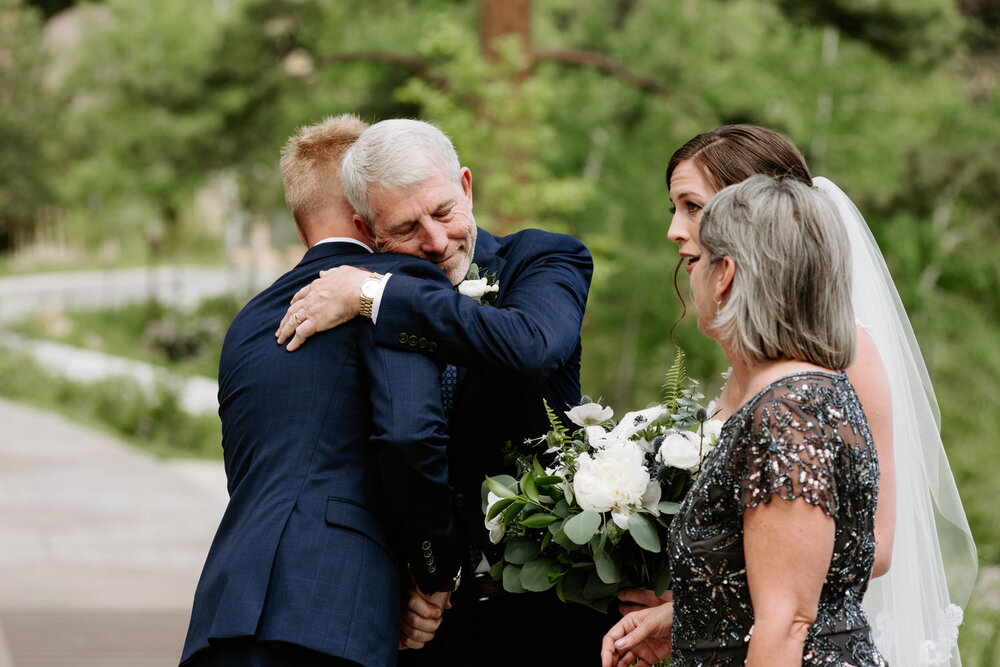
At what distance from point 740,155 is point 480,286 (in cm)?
66

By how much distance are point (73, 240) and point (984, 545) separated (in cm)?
2552

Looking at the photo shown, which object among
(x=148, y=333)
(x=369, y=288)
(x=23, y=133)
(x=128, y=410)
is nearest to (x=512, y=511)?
(x=369, y=288)

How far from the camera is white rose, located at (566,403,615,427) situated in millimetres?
2498

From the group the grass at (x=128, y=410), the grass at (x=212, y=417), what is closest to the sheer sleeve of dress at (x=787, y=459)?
the grass at (x=212, y=417)

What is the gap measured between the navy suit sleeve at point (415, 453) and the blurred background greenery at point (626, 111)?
7678 millimetres

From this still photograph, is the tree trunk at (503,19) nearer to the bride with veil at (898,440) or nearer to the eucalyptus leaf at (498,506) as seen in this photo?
the bride with veil at (898,440)

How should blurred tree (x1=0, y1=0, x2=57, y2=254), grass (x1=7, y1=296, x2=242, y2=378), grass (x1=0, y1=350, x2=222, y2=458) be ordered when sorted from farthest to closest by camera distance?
blurred tree (x1=0, y1=0, x2=57, y2=254) → grass (x1=7, y1=296, x2=242, y2=378) → grass (x1=0, y1=350, x2=222, y2=458)

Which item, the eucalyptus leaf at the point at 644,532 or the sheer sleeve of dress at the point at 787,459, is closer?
the sheer sleeve of dress at the point at 787,459

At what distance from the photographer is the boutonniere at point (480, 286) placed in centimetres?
247

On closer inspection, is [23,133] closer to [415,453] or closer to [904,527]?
[415,453]

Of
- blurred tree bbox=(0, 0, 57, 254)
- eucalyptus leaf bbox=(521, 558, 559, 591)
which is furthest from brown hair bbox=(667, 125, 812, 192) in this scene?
blurred tree bbox=(0, 0, 57, 254)

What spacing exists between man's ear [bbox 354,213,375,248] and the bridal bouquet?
1.93 feet

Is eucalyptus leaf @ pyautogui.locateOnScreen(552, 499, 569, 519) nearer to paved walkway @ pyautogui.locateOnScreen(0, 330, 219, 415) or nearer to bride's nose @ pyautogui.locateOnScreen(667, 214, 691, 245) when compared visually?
bride's nose @ pyautogui.locateOnScreen(667, 214, 691, 245)

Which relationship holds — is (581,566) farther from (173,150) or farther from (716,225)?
(173,150)
